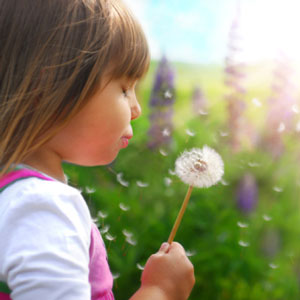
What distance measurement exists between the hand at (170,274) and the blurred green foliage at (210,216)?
1.41 ft

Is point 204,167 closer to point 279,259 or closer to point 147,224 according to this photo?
point 147,224

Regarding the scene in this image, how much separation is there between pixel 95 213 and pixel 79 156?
0.62m

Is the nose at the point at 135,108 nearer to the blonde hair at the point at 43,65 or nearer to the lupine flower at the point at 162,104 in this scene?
the blonde hair at the point at 43,65

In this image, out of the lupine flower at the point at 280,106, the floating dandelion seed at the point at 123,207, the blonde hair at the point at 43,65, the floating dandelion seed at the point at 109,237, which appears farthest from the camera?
the lupine flower at the point at 280,106

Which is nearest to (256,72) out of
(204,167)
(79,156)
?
(204,167)

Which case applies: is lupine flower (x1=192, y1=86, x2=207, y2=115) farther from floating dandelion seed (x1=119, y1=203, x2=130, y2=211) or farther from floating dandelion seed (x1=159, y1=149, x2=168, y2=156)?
floating dandelion seed (x1=119, y1=203, x2=130, y2=211)

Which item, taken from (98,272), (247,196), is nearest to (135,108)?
(98,272)

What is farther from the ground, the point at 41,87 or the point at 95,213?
the point at 41,87

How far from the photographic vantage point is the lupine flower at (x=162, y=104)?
5.15ft

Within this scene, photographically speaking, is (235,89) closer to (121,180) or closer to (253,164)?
(253,164)

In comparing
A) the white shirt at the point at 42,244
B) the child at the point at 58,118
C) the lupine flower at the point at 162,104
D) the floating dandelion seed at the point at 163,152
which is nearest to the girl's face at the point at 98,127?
the child at the point at 58,118

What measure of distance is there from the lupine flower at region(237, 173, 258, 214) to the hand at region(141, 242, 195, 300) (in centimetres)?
60

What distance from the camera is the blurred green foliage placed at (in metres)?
1.42

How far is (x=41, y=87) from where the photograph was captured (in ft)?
2.52
